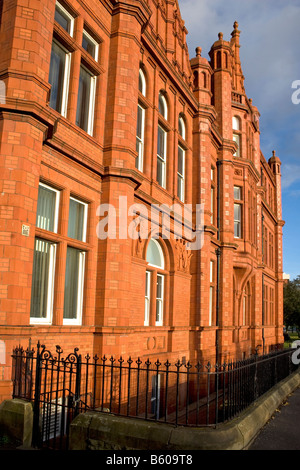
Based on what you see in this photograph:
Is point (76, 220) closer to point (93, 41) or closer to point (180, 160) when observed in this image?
point (93, 41)

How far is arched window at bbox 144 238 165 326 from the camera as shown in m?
12.6

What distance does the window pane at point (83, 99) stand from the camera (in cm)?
1014

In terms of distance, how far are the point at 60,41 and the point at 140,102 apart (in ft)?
12.1

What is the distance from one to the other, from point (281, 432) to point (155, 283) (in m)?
6.55

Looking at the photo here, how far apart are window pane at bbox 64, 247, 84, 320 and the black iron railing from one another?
37.8 inches

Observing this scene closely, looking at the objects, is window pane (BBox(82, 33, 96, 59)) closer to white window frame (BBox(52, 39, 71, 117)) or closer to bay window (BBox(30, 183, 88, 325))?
white window frame (BBox(52, 39, 71, 117))

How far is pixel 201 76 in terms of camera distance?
17453 mm

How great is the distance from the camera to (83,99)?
1034 cm

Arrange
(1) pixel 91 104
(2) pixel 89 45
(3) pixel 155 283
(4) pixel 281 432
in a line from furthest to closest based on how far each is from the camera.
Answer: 1. (3) pixel 155 283
2. (2) pixel 89 45
3. (1) pixel 91 104
4. (4) pixel 281 432

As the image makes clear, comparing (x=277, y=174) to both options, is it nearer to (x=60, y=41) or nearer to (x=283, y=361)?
(x=283, y=361)

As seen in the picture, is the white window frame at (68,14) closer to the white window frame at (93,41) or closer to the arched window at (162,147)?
the white window frame at (93,41)

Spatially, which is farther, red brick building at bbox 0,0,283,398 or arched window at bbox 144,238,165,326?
arched window at bbox 144,238,165,326

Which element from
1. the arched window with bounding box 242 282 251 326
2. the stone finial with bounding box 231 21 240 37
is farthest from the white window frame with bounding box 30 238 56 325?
the stone finial with bounding box 231 21 240 37

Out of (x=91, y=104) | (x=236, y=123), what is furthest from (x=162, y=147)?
(x=236, y=123)
